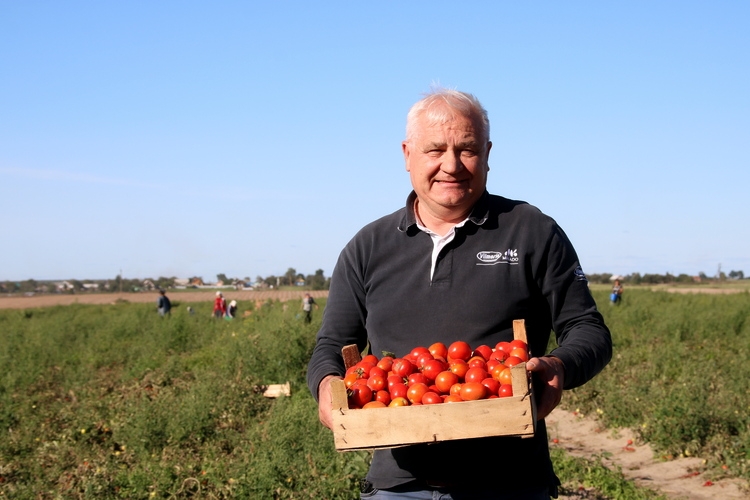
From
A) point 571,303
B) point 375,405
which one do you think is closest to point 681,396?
point 571,303

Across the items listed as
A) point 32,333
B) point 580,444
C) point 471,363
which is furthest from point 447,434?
point 32,333

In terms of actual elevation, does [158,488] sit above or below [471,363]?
below

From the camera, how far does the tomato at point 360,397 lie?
257cm

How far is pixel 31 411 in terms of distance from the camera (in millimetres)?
9789

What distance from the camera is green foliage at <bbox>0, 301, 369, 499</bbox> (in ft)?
20.0

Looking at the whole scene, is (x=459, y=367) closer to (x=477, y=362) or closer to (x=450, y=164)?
(x=477, y=362)

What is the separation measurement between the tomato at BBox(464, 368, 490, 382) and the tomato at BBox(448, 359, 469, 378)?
0.07 feet

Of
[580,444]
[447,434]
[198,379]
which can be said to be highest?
[447,434]

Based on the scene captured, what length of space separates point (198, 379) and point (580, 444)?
457 cm

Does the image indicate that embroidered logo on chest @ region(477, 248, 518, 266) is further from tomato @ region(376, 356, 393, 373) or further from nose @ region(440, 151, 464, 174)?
tomato @ region(376, 356, 393, 373)

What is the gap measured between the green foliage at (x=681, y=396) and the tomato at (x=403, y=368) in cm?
546

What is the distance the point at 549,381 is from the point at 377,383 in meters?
0.53

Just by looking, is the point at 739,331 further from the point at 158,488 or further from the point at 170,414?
the point at 158,488

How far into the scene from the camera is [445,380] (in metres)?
2.53
